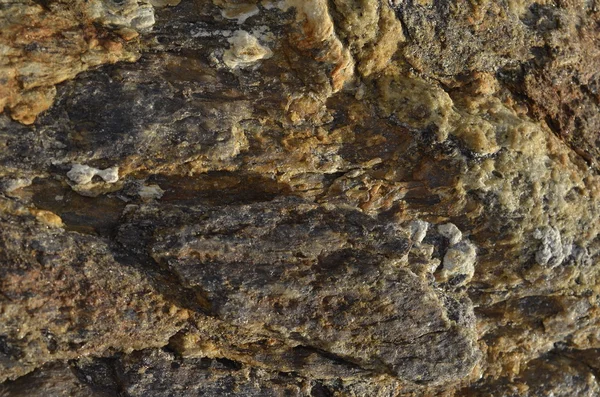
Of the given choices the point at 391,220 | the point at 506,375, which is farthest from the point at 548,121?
the point at 506,375

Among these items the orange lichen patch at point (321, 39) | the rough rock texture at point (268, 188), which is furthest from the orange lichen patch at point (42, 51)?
the orange lichen patch at point (321, 39)

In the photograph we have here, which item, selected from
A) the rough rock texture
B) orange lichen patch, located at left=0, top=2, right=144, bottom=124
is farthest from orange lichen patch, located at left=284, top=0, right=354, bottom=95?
orange lichen patch, located at left=0, top=2, right=144, bottom=124

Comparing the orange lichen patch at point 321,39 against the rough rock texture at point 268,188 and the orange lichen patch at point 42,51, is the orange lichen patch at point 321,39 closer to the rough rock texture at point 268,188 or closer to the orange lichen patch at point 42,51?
the rough rock texture at point 268,188

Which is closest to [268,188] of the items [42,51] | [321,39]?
[321,39]

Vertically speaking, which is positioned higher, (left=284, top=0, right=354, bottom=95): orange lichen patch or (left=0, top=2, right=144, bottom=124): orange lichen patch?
(left=284, top=0, right=354, bottom=95): orange lichen patch

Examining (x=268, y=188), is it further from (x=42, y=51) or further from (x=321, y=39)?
(x=42, y=51)

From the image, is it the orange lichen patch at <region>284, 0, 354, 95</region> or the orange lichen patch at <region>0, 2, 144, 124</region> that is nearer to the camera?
the orange lichen patch at <region>0, 2, 144, 124</region>

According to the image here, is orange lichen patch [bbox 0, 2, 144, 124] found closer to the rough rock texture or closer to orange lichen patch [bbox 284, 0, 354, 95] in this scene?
the rough rock texture

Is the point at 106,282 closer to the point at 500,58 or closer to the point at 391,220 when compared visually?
the point at 391,220
